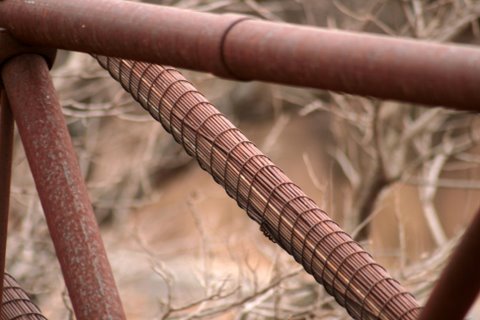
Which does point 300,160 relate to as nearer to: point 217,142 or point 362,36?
point 217,142

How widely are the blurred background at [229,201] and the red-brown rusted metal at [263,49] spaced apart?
164cm

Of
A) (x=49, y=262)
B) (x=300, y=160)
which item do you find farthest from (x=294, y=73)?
(x=300, y=160)

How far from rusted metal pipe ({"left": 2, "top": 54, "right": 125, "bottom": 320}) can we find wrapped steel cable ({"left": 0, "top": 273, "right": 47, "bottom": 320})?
35 centimetres

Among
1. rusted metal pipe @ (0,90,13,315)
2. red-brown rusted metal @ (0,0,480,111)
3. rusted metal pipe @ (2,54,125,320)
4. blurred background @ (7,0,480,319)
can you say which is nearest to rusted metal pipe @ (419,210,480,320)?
red-brown rusted metal @ (0,0,480,111)

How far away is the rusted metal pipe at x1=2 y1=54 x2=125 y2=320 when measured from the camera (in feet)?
5.41

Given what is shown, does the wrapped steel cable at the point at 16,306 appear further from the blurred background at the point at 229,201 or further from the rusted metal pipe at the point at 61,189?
the blurred background at the point at 229,201

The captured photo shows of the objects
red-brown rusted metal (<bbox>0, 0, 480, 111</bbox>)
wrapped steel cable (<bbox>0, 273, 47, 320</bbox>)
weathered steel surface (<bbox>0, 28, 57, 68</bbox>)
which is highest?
red-brown rusted metal (<bbox>0, 0, 480, 111</bbox>)

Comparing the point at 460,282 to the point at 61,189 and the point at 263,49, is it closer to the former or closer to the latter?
the point at 263,49

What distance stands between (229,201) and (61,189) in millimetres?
7424

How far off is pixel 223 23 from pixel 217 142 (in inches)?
25.1

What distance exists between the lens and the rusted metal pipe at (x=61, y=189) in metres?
1.65

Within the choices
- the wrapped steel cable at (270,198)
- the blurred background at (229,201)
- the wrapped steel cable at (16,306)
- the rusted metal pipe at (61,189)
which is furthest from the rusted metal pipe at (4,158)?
the blurred background at (229,201)

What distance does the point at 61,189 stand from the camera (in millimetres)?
1697

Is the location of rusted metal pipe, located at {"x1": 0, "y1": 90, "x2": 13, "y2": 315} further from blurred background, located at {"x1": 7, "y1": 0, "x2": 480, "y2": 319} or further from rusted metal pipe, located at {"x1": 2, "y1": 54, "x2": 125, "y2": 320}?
blurred background, located at {"x1": 7, "y1": 0, "x2": 480, "y2": 319}
